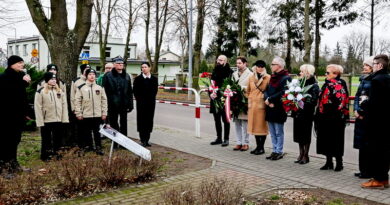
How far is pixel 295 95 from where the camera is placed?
752cm

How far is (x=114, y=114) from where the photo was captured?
9320 millimetres

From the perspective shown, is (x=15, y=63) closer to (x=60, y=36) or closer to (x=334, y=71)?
(x=60, y=36)

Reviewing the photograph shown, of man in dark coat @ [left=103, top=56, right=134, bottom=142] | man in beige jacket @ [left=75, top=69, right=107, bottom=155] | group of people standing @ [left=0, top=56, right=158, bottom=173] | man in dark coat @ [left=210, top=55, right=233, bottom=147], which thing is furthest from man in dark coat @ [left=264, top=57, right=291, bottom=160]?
man in beige jacket @ [left=75, top=69, right=107, bottom=155]

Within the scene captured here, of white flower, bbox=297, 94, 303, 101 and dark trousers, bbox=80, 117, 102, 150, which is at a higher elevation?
white flower, bbox=297, 94, 303, 101

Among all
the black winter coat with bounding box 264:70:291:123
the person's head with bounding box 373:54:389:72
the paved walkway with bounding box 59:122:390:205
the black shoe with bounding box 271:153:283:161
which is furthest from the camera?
the black shoe with bounding box 271:153:283:161

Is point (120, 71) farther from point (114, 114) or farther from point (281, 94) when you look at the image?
point (281, 94)

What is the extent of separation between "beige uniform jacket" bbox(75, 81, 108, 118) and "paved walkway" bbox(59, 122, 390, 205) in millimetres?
2237

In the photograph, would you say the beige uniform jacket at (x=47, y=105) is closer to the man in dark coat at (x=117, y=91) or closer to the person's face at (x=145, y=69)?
the man in dark coat at (x=117, y=91)

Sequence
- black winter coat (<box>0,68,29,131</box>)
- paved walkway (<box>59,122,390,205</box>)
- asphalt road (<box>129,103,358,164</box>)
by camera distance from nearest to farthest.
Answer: paved walkway (<box>59,122,390,205</box>)
black winter coat (<box>0,68,29,131</box>)
asphalt road (<box>129,103,358,164</box>)

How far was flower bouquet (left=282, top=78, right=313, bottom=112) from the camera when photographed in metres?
7.43

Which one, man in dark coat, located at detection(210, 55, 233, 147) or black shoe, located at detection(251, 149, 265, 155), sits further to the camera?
man in dark coat, located at detection(210, 55, 233, 147)

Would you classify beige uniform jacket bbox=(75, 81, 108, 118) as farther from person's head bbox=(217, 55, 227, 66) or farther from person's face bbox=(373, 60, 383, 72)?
person's face bbox=(373, 60, 383, 72)

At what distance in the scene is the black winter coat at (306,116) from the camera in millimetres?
7555

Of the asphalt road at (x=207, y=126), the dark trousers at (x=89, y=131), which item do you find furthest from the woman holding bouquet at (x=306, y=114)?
the dark trousers at (x=89, y=131)
